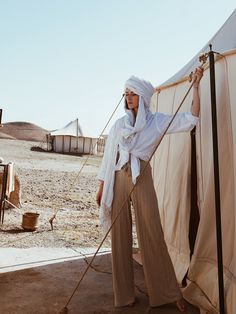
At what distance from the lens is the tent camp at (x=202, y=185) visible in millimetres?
2658

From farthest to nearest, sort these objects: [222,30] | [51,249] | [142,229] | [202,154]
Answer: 1. [51,249]
2. [222,30]
3. [202,154]
4. [142,229]

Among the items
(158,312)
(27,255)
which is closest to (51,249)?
(27,255)

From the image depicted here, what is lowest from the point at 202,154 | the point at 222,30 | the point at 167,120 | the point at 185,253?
the point at 185,253

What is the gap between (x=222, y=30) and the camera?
12.5ft

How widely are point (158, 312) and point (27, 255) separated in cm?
190

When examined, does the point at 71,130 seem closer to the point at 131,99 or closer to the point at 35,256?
the point at 35,256

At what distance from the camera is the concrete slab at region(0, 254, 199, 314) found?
2.85 m

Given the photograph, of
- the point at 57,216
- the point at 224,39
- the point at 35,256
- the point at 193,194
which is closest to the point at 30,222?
the point at 35,256

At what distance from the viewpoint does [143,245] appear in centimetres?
275

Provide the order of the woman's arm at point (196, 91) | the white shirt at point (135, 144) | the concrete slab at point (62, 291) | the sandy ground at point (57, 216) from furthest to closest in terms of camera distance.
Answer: the sandy ground at point (57, 216) → the concrete slab at point (62, 291) → the white shirt at point (135, 144) → the woman's arm at point (196, 91)

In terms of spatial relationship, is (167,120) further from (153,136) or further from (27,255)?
(27,255)

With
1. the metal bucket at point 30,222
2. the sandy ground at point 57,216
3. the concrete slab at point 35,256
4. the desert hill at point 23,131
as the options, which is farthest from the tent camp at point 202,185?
the desert hill at point 23,131

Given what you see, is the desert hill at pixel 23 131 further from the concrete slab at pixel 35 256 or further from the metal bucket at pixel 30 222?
the concrete slab at pixel 35 256

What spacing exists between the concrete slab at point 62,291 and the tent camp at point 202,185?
360 mm
